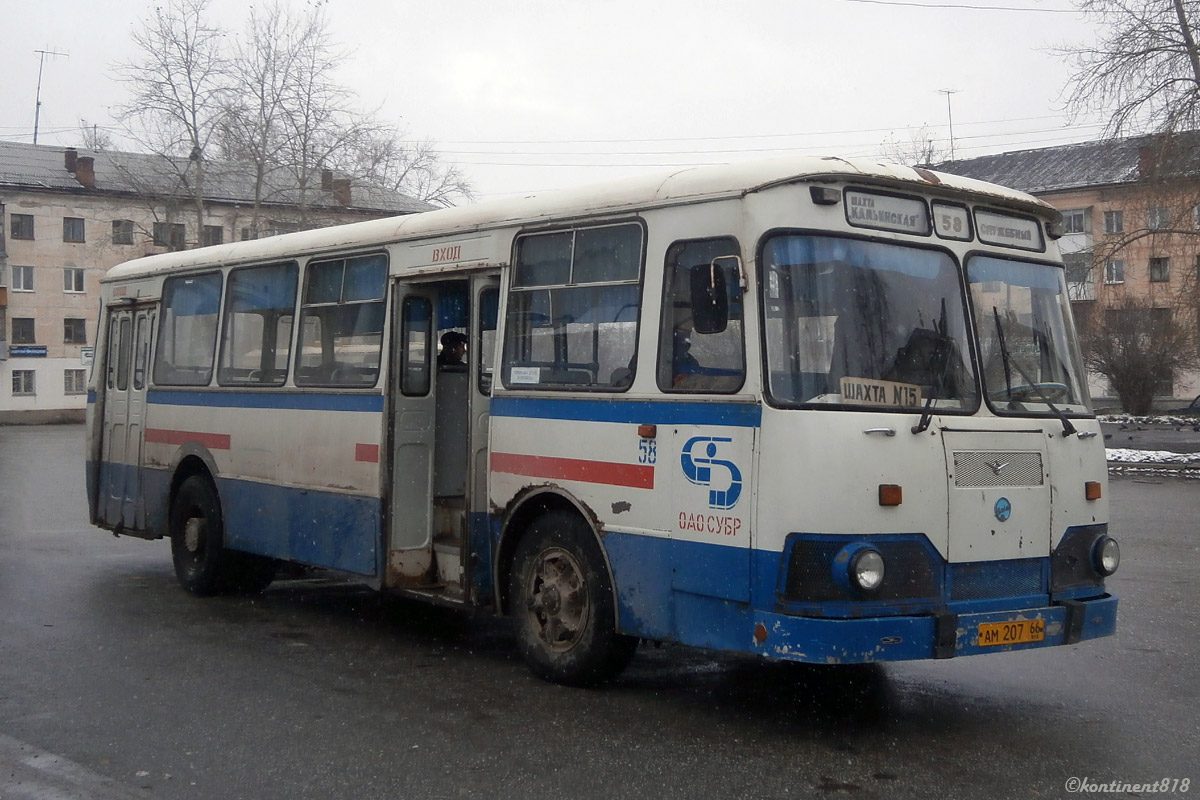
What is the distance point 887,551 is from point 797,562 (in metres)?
0.46

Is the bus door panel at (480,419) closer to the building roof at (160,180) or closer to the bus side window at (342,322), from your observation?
the bus side window at (342,322)

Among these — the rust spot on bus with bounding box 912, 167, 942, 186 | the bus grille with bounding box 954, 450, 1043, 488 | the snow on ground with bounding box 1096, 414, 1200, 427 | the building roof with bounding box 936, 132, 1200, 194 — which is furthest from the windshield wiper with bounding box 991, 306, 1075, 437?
the building roof with bounding box 936, 132, 1200, 194

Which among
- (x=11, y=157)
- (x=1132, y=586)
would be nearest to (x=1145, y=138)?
(x=1132, y=586)

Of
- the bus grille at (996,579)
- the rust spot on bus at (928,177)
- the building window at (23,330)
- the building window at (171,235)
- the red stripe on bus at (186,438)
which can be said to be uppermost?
the building window at (171,235)

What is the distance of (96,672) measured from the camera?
26.8ft

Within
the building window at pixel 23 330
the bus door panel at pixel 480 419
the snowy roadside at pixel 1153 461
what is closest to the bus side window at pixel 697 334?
the bus door panel at pixel 480 419

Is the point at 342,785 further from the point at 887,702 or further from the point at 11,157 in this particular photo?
the point at 11,157

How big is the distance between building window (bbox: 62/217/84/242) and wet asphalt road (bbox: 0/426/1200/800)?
2346 inches

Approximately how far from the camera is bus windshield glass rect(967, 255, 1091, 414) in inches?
279

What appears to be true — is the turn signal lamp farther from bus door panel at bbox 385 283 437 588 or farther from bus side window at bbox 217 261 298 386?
bus side window at bbox 217 261 298 386

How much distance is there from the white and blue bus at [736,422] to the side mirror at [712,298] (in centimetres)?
2

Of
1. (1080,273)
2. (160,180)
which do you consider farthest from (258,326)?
(160,180)

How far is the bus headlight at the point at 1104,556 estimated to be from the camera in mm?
7176

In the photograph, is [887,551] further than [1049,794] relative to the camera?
Yes
